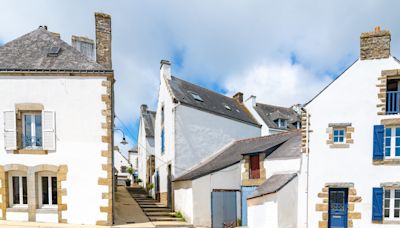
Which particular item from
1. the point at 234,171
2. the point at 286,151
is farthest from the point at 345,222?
the point at 234,171

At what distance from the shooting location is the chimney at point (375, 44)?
11.2 m

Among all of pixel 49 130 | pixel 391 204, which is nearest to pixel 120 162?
pixel 49 130

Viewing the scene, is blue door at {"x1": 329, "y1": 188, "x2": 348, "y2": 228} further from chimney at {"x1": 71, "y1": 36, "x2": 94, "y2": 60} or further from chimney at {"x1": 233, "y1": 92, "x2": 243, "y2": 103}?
chimney at {"x1": 233, "y1": 92, "x2": 243, "y2": 103}

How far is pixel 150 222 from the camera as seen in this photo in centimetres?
1243

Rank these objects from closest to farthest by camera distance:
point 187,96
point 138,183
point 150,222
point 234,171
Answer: point 150,222
point 234,171
point 187,96
point 138,183

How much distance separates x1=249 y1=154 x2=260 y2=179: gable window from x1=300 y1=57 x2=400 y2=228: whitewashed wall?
111 inches

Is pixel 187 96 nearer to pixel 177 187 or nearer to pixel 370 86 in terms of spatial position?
pixel 177 187

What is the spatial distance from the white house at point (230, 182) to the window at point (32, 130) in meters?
6.76

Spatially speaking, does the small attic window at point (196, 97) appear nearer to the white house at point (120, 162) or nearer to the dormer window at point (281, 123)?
the dormer window at point (281, 123)

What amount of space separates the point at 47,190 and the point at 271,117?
2071cm

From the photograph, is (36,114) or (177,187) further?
(177,187)

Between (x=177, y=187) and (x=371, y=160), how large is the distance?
372 inches

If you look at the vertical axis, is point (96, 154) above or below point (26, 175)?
above

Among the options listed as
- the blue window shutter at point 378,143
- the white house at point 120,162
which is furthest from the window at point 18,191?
the white house at point 120,162
